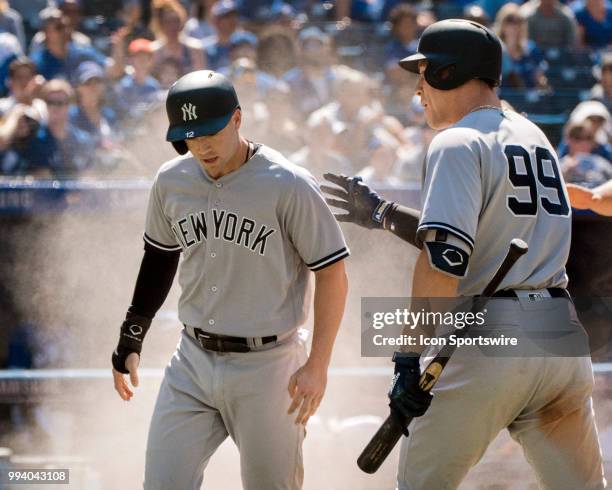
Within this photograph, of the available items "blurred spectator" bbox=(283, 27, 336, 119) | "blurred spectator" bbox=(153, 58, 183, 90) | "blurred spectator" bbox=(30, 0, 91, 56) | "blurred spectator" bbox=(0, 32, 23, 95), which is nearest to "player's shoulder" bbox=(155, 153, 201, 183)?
"blurred spectator" bbox=(283, 27, 336, 119)

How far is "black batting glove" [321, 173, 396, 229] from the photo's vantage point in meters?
3.36

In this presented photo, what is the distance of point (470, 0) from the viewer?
8695 millimetres

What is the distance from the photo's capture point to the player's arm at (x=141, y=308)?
337 centimetres

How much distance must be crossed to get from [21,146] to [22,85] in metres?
0.85

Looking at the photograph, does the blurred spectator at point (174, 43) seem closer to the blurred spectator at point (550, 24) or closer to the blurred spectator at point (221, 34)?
the blurred spectator at point (221, 34)

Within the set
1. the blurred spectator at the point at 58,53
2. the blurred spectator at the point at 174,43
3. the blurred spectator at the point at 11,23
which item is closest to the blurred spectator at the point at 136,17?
the blurred spectator at the point at 174,43

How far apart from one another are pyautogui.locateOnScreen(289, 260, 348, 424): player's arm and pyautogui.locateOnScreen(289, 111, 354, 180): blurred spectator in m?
3.13

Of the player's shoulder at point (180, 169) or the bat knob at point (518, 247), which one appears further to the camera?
the player's shoulder at point (180, 169)

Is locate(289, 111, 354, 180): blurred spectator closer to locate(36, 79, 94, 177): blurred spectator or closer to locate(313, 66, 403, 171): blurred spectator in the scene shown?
locate(313, 66, 403, 171): blurred spectator

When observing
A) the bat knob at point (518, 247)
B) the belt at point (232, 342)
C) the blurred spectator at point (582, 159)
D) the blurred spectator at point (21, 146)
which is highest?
the bat knob at point (518, 247)

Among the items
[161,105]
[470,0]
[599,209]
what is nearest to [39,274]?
[161,105]

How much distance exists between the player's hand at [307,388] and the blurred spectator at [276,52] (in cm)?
468

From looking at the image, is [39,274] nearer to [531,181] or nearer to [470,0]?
[531,181]

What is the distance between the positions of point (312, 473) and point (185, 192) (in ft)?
7.24
